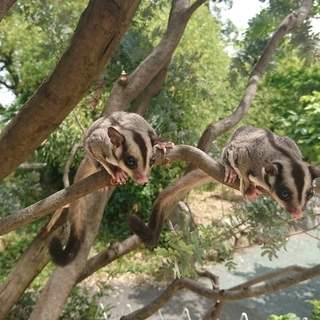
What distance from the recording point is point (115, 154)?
6.50 feet

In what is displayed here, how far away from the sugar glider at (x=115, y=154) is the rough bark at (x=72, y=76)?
0.27 meters

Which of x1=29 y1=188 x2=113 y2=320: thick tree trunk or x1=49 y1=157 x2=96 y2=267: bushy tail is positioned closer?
x1=49 y1=157 x2=96 y2=267: bushy tail

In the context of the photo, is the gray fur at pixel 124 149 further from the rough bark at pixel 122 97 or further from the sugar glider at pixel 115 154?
the rough bark at pixel 122 97

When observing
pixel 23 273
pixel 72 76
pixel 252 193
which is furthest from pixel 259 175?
pixel 23 273

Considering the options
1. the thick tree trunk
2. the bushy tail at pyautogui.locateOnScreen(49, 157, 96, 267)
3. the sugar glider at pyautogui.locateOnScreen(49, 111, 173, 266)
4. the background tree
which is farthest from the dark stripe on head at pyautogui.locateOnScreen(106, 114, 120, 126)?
the thick tree trunk

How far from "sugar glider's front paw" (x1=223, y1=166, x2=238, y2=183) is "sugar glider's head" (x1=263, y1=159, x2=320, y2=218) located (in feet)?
0.63

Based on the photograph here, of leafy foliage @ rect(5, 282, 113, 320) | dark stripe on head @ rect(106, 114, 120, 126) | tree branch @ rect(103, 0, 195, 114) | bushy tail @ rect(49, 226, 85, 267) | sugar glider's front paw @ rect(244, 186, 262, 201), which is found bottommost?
leafy foliage @ rect(5, 282, 113, 320)

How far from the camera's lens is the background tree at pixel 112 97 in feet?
6.11

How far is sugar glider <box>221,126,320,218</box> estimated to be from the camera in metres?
1.70

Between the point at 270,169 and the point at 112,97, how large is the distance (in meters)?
1.61

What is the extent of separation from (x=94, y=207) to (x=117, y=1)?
153cm

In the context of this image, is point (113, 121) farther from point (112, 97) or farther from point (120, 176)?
point (112, 97)

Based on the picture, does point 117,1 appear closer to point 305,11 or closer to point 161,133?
point 305,11

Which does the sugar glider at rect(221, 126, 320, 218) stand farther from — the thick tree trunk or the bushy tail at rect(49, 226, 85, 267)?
the thick tree trunk
